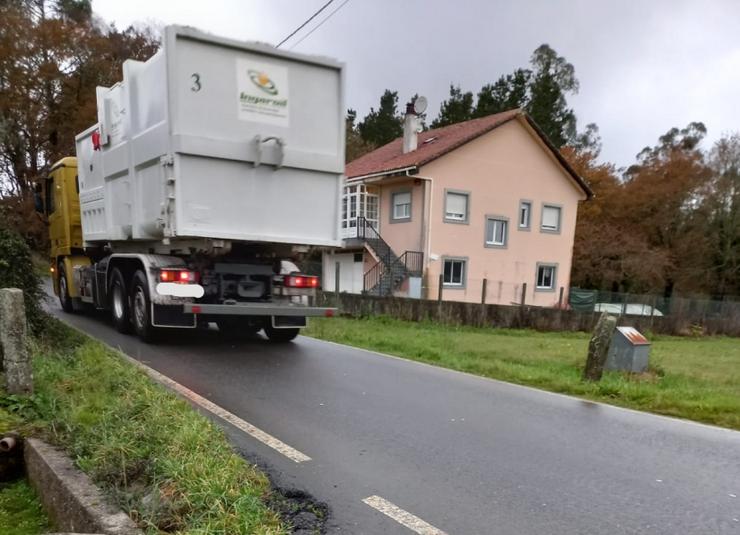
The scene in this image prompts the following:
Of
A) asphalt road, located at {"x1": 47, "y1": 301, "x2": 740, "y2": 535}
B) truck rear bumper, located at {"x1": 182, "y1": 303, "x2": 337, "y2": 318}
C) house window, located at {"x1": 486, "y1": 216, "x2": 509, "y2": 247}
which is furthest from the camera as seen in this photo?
house window, located at {"x1": 486, "y1": 216, "x2": 509, "y2": 247}

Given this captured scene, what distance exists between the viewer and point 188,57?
6.80 meters

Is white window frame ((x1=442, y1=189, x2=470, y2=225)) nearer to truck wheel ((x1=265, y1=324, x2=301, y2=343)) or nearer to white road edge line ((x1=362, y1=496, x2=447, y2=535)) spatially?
truck wheel ((x1=265, y1=324, x2=301, y2=343))

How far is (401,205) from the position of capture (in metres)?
24.9

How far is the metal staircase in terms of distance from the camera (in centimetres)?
2261

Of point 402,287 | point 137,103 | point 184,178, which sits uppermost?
point 137,103

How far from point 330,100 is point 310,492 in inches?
235

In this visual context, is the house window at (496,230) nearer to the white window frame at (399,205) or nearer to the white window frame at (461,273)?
the white window frame at (461,273)

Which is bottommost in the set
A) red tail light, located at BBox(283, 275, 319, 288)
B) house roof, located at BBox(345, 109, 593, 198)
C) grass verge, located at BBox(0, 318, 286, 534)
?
grass verge, located at BBox(0, 318, 286, 534)

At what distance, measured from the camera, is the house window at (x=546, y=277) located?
90.3 ft

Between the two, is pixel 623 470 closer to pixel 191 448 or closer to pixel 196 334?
pixel 191 448

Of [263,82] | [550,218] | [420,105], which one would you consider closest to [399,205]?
[420,105]

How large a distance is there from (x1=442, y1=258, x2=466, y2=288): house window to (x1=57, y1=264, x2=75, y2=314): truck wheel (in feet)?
52.8

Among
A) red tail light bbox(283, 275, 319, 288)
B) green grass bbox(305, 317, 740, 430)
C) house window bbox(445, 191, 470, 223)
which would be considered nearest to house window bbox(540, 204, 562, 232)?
house window bbox(445, 191, 470, 223)

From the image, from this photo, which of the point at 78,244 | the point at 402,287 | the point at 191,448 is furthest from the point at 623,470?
the point at 402,287
